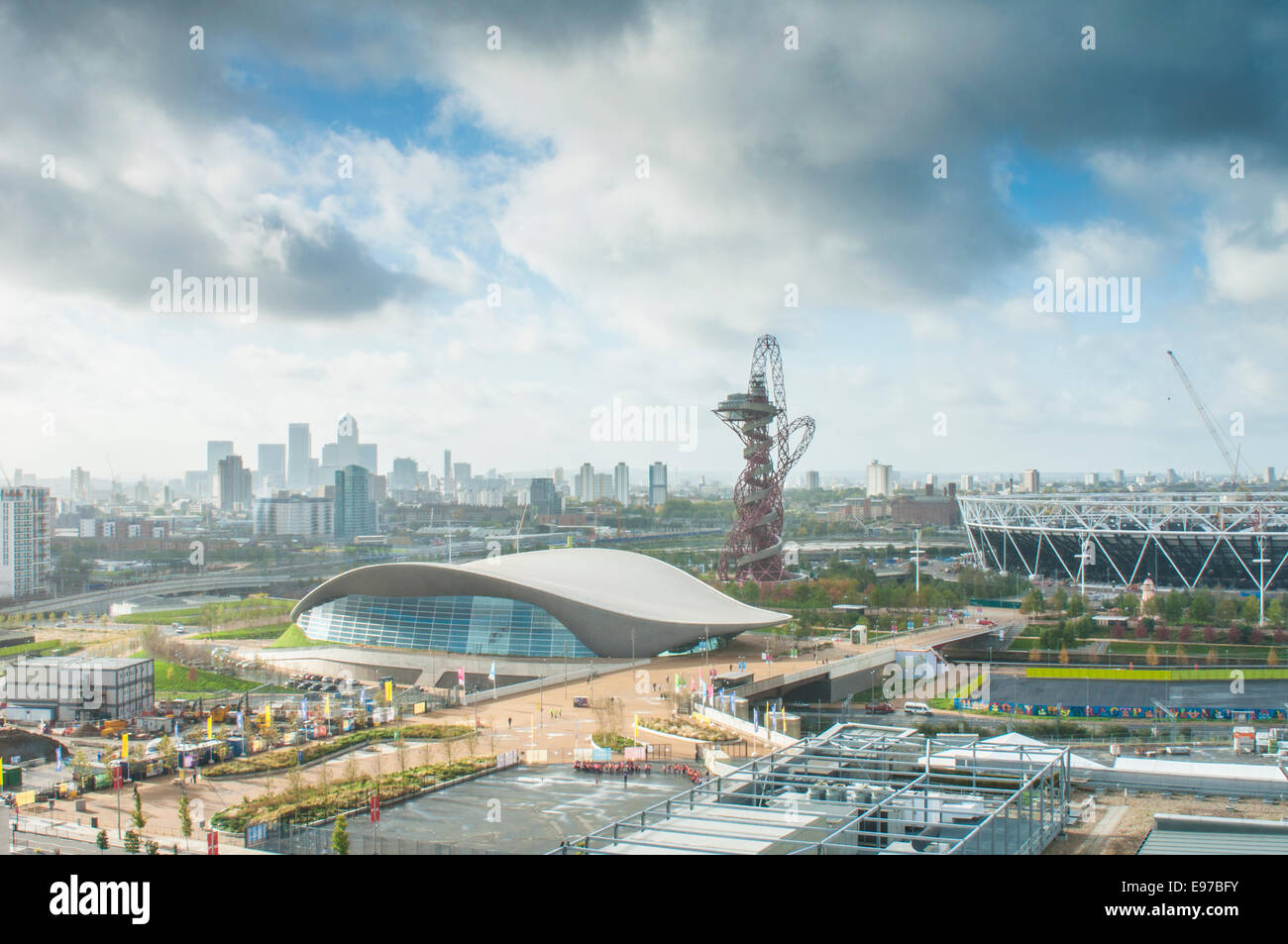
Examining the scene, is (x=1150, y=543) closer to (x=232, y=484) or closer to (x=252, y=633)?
(x=252, y=633)

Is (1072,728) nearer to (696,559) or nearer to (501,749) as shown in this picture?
(501,749)

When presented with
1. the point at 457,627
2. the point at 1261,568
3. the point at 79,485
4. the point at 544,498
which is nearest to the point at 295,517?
the point at 544,498

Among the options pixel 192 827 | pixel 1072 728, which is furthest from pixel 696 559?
pixel 192 827

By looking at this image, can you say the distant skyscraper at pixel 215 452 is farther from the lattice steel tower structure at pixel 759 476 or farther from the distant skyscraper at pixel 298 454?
the lattice steel tower structure at pixel 759 476

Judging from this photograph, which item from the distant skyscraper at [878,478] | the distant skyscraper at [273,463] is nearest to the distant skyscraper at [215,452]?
the distant skyscraper at [273,463]

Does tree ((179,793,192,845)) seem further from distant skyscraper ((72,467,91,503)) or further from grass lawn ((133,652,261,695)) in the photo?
distant skyscraper ((72,467,91,503))

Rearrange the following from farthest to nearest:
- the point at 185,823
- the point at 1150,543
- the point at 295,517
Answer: the point at 295,517 → the point at 1150,543 → the point at 185,823
